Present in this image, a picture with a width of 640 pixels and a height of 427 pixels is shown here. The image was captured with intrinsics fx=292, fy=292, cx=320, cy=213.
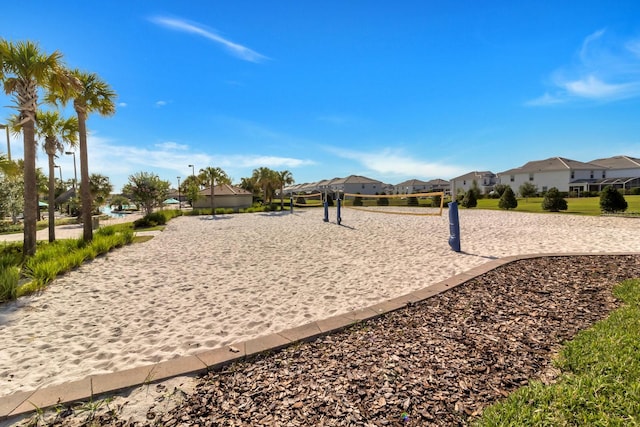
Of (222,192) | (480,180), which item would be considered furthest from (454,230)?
(480,180)

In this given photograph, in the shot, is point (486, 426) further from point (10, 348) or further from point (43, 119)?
point (43, 119)

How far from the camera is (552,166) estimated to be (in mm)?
58562

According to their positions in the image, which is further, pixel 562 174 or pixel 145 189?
pixel 562 174

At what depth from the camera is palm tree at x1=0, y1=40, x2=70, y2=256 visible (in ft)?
29.6

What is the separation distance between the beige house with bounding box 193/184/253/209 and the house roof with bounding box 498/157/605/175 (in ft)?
188

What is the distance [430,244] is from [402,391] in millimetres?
8024

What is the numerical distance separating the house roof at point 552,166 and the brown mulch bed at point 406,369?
67.9 meters

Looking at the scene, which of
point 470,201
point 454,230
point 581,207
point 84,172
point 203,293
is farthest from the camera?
point 470,201

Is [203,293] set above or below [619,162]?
below

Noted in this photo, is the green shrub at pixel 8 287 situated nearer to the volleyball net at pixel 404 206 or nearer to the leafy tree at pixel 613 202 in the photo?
the volleyball net at pixel 404 206

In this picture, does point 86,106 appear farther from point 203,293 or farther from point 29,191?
point 203,293

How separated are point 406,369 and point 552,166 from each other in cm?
7294

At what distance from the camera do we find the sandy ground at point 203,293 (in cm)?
350

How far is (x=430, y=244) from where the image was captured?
32.8ft
